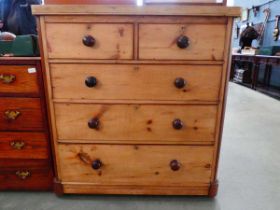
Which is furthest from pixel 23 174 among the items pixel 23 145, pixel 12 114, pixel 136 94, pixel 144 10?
pixel 144 10

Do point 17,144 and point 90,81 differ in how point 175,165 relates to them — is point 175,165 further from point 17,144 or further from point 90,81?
point 17,144

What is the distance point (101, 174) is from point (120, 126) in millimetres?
293

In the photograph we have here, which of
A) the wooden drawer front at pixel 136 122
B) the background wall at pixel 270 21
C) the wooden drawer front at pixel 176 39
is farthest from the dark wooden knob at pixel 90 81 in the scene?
the background wall at pixel 270 21

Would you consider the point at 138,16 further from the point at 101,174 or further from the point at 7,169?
the point at 7,169

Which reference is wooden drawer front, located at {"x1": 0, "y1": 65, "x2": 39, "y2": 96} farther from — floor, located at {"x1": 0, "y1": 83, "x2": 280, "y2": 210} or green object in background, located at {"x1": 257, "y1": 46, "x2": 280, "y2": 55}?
green object in background, located at {"x1": 257, "y1": 46, "x2": 280, "y2": 55}

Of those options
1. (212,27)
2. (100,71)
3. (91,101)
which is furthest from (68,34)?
(212,27)

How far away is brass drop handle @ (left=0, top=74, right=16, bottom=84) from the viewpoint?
1.01 meters

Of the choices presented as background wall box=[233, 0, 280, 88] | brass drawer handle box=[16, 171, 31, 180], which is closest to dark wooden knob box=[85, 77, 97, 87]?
brass drawer handle box=[16, 171, 31, 180]

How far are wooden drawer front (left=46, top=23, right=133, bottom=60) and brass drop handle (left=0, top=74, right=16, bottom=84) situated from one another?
0.24 metres

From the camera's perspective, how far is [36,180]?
118cm

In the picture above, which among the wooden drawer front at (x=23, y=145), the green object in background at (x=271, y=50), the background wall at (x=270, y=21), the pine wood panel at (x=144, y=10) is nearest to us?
the pine wood panel at (x=144, y=10)

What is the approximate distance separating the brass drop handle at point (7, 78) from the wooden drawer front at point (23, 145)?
27 centimetres

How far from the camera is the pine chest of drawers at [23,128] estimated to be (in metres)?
1.01

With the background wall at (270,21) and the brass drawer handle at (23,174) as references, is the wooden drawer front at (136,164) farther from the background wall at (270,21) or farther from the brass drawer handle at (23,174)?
the background wall at (270,21)
